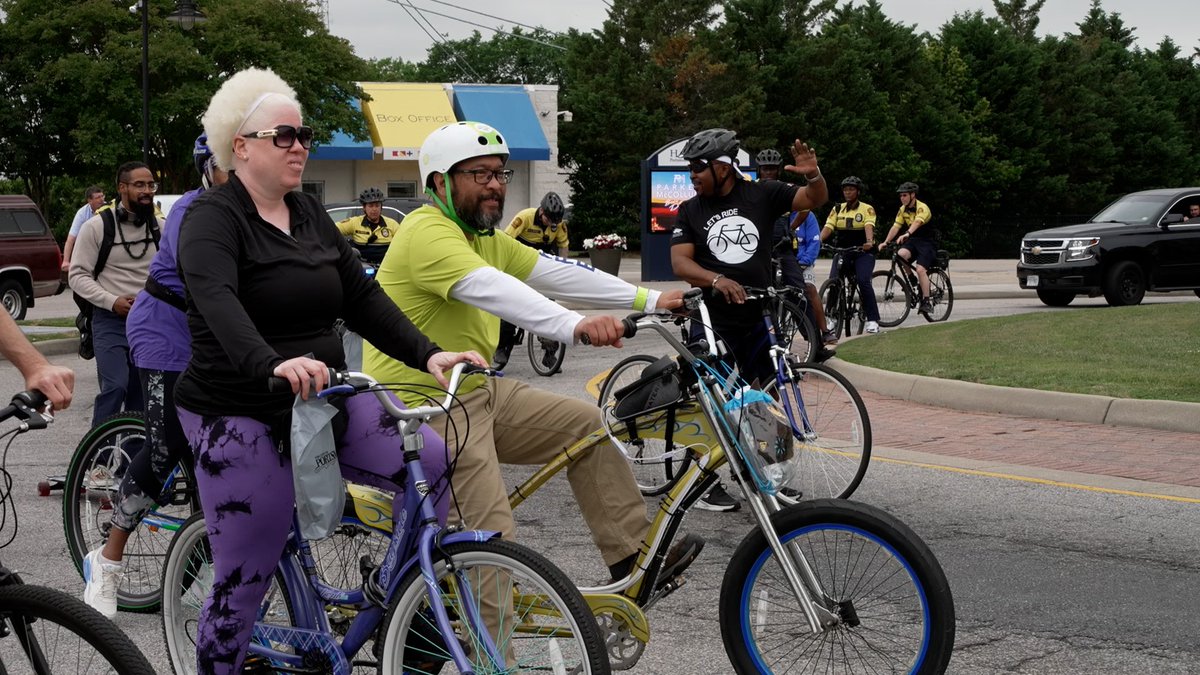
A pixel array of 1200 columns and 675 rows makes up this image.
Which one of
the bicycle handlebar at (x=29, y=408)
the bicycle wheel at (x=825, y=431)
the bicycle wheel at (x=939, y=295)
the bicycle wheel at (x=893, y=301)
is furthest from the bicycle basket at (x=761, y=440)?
the bicycle wheel at (x=939, y=295)

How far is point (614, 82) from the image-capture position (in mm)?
A: 52875

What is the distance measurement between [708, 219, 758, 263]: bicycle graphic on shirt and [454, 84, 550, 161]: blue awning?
42679 mm

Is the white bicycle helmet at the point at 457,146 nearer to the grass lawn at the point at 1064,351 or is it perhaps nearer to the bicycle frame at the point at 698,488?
the bicycle frame at the point at 698,488

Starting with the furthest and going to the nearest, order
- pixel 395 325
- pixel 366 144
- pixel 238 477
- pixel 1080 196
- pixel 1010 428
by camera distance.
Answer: pixel 1080 196 < pixel 366 144 < pixel 1010 428 < pixel 395 325 < pixel 238 477

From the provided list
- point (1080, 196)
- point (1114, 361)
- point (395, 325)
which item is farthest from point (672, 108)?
point (395, 325)

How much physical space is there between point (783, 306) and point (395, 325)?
24.2 feet

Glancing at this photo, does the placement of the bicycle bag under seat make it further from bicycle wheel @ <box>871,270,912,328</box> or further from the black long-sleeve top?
bicycle wheel @ <box>871,270,912,328</box>

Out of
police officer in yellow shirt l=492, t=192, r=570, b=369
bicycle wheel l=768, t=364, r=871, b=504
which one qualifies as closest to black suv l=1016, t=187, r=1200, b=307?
police officer in yellow shirt l=492, t=192, r=570, b=369

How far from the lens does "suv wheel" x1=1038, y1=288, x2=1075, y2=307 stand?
2292 centimetres

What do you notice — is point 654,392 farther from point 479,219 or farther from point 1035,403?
point 1035,403

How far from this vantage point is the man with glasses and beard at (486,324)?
4398mm

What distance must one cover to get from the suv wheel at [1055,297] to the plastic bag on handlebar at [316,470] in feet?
67.1

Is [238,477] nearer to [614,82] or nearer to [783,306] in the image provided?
[783,306]

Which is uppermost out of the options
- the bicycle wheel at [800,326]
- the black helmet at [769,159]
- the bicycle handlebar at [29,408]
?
the black helmet at [769,159]
